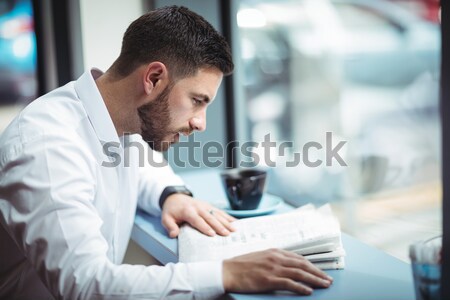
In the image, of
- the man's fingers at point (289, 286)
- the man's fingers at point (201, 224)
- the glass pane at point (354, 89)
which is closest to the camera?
the man's fingers at point (289, 286)

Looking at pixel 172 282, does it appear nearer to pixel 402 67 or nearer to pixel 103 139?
pixel 103 139

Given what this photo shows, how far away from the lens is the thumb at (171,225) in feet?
3.48

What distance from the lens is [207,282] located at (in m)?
0.77

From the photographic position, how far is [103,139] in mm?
1063

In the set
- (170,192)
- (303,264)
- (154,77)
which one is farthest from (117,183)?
(303,264)

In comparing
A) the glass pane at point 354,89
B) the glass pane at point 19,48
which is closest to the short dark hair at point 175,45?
the glass pane at point 19,48

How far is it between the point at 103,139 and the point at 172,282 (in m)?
0.42

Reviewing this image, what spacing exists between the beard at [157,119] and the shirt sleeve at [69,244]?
283mm

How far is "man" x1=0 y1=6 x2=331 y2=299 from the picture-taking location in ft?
2.51

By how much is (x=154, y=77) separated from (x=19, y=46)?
1263 mm

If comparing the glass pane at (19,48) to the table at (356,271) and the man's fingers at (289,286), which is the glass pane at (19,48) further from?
the man's fingers at (289,286)

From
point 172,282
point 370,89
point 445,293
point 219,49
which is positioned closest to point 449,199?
point 445,293

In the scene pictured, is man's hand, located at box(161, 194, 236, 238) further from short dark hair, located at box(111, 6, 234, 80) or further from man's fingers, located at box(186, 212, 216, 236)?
short dark hair, located at box(111, 6, 234, 80)

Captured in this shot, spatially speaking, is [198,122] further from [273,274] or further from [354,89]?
[354,89]
